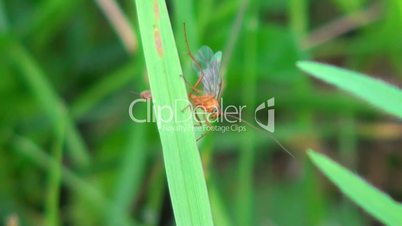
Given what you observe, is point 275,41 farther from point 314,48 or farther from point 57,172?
point 57,172

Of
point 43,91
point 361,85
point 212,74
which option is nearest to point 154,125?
point 43,91

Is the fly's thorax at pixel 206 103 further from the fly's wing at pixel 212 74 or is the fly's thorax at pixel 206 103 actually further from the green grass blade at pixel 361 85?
the green grass blade at pixel 361 85

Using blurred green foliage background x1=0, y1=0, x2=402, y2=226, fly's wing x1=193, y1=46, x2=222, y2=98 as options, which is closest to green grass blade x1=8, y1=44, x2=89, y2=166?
blurred green foliage background x1=0, y1=0, x2=402, y2=226

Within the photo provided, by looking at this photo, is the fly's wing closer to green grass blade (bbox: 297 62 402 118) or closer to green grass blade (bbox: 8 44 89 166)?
green grass blade (bbox: 297 62 402 118)

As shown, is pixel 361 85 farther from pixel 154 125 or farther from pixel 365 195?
pixel 154 125

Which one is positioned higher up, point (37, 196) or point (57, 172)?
point (57, 172)

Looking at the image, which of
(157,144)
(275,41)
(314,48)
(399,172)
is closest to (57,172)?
(157,144)

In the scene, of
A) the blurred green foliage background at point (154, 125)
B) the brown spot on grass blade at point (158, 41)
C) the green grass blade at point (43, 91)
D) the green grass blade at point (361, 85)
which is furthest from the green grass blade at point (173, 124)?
the green grass blade at point (43, 91)

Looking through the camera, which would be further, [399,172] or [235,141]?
[399,172]
